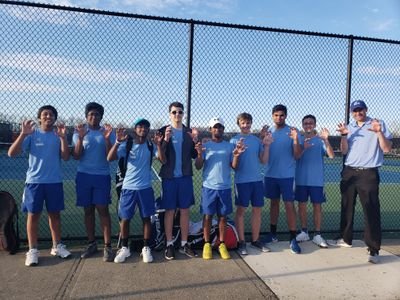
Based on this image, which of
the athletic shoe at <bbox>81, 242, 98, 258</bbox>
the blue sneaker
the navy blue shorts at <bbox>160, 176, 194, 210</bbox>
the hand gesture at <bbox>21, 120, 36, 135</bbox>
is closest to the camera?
the hand gesture at <bbox>21, 120, 36, 135</bbox>

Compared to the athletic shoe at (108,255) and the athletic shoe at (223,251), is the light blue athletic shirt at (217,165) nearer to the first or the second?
the athletic shoe at (223,251)

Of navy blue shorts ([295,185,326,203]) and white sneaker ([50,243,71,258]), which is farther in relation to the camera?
navy blue shorts ([295,185,326,203])

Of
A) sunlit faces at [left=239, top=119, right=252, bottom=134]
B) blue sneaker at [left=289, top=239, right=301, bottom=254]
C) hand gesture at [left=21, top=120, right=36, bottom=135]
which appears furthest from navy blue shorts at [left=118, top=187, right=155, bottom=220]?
blue sneaker at [left=289, top=239, right=301, bottom=254]

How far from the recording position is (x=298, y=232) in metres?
5.64

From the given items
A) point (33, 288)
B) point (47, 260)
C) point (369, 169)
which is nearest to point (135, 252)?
point (47, 260)

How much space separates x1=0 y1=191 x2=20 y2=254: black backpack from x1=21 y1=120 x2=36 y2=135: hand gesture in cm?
99

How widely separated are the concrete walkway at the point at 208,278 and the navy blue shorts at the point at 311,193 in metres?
→ 0.81

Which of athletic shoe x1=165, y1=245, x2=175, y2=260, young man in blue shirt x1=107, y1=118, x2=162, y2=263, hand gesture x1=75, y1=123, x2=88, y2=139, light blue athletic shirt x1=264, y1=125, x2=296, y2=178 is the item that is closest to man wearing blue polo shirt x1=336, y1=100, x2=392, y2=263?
light blue athletic shirt x1=264, y1=125, x2=296, y2=178

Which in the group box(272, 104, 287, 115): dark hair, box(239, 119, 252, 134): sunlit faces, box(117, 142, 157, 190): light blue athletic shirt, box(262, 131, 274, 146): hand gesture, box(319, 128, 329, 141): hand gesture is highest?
A: box(272, 104, 287, 115): dark hair

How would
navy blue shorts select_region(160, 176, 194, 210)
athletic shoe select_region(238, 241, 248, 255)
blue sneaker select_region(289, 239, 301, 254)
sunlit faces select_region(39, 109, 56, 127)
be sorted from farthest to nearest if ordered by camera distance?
blue sneaker select_region(289, 239, 301, 254)
athletic shoe select_region(238, 241, 248, 255)
navy blue shorts select_region(160, 176, 194, 210)
sunlit faces select_region(39, 109, 56, 127)

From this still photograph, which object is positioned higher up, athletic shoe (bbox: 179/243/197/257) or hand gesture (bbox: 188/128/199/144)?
hand gesture (bbox: 188/128/199/144)

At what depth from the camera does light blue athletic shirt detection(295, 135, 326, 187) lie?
5.37 metres

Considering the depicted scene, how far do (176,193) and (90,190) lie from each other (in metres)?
1.09

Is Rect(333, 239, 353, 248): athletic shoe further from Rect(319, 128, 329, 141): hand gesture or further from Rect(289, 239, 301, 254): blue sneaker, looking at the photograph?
Rect(319, 128, 329, 141): hand gesture
